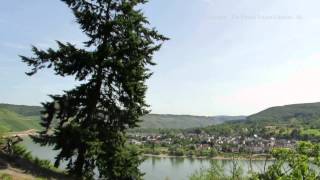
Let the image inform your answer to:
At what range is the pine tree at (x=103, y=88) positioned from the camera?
20.5 meters

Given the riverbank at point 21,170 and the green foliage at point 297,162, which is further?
the green foliage at point 297,162

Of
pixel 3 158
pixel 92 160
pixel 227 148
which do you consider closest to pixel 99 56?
pixel 92 160

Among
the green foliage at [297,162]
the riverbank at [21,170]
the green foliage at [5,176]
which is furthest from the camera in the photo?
the green foliage at [297,162]

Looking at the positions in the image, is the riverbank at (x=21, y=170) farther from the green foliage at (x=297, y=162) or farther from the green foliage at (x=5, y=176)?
the green foliage at (x=297, y=162)

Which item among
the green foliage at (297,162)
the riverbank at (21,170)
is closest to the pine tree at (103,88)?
the riverbank at (21,170)

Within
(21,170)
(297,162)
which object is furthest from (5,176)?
(297,162)

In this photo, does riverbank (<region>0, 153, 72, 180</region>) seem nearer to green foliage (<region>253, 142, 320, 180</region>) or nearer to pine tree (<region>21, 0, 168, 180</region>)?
pine tree (<region>21, 0, 168, 180</region>)

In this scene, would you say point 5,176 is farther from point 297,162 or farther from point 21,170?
point 297,162

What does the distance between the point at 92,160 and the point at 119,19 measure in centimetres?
688

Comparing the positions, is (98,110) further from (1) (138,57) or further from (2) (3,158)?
(2) (3,158)

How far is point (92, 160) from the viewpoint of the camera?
67.3ft

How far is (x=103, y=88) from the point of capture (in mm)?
21359

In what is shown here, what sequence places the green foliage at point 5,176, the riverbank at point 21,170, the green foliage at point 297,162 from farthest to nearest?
the green foliage at point 297,162 → the riverbank at point 21,170 → the green foliage at point 5,176

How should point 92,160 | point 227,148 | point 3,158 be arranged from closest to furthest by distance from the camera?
point 3,158 → point 92,160 → point 227,148
